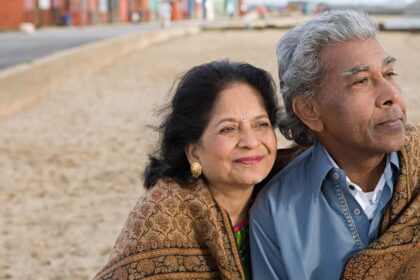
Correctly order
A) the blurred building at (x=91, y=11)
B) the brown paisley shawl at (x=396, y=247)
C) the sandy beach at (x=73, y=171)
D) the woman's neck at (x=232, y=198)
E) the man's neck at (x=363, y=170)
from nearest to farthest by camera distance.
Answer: the brown paisley shawl at (x=396, y=247)
the man's neck at (x=363, y=170)
the woman's neck at (x=232, y=198)
the sandy beach at (x=73, y=171)
the blurred building at (x=91, y=11)

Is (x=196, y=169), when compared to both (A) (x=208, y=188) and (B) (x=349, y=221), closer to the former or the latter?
(A) (x=208, y=188)

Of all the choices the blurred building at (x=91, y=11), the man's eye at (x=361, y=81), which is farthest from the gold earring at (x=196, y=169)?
the blurred building at (x=91, y=11)

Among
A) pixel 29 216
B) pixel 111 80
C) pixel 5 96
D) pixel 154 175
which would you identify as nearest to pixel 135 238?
pixel 154 175

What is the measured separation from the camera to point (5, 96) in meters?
11.0

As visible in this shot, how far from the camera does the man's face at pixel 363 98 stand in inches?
92.3

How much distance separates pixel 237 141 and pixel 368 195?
1.40 ft

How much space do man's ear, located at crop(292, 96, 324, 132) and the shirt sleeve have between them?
0.29 m

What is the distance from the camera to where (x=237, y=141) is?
98.3 inches

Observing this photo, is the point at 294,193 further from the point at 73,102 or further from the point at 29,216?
the point at 73,102

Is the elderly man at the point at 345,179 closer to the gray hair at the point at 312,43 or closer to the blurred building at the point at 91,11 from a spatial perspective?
the gray hair at the point at 312,43

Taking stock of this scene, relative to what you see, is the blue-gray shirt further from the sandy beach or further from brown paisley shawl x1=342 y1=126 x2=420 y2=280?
the sandy beach

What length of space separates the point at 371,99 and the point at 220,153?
0.48 m

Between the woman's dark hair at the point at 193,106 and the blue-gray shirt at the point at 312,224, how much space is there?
0.90ft

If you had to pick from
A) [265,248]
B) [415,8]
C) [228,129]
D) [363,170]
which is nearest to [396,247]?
[363,170]
